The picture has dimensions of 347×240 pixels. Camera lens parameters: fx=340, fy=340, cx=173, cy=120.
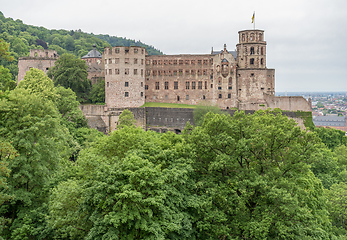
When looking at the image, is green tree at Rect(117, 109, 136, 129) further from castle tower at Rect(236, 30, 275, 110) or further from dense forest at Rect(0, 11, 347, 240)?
dense forest at Rect(0, 11, 347, 240)

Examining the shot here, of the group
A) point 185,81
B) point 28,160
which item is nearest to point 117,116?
point 185,81

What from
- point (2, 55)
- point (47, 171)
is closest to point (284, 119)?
point (47, 171)

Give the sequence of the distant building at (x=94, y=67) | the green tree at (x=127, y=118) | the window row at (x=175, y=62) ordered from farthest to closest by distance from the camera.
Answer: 1. the distant building at (x=94, y=67)
2. the window row at (x=175, y=62)
3. the green tree at (x=127, y=118)

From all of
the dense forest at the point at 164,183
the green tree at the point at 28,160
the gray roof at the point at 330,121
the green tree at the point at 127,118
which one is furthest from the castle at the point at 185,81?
the gray roof at the point at 330,121

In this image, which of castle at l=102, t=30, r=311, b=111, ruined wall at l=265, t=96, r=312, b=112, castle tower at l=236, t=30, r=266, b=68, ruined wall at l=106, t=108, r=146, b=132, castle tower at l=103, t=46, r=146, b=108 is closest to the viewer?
ruined wall at l=106, t=108, r=146, b=132

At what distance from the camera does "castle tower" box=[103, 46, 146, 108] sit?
6744 cm

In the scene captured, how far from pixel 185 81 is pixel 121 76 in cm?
1644

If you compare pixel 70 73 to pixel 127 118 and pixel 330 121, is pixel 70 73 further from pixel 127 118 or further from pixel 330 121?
pixel 330 121

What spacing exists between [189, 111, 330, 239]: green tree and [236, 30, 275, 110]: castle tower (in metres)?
45.8

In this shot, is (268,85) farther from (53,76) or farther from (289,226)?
(289,226)

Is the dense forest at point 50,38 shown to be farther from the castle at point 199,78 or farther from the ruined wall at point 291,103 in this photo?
the ruined wall at point 291,103

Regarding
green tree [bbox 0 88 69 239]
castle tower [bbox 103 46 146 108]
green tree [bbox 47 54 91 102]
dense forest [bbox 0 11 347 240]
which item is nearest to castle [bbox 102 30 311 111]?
castle tower [bbox 103 46 146 108]

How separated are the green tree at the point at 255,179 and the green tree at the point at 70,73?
46.4 meters

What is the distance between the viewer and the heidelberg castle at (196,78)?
6777cm
